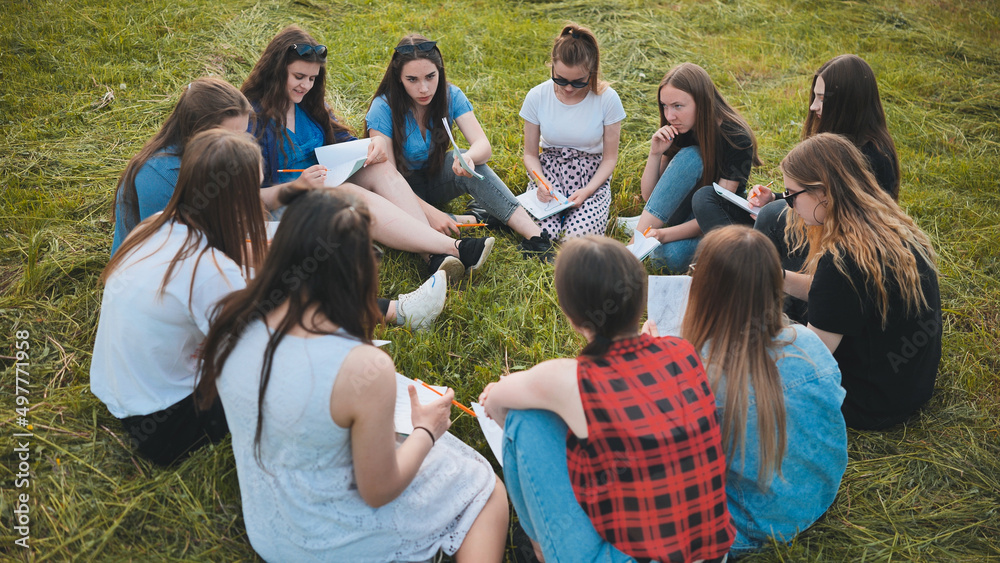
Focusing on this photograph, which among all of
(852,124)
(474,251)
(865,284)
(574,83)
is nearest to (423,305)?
(474,251)

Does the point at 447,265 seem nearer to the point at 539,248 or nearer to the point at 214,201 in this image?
the point at 539,248

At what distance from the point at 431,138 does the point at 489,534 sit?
265cm

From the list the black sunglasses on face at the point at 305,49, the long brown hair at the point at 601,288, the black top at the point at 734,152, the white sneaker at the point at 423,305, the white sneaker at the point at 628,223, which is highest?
the black sunglasses on face at the point at 305,49

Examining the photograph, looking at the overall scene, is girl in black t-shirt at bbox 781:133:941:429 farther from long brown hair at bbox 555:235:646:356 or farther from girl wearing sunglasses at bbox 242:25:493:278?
girl wearing sunglasses at bbox 242:25:493:278

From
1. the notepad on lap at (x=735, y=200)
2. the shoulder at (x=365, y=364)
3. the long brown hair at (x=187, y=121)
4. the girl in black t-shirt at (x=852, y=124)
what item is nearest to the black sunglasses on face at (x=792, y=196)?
the girl in black t-shirt at (x=852, y=124)

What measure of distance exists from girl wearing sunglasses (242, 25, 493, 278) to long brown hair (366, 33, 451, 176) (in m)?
0.26

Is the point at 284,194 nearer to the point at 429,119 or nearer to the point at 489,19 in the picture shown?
the point at 429,119

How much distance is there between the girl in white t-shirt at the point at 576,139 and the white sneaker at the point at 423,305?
1096 millimetres

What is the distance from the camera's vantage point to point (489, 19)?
707 cm

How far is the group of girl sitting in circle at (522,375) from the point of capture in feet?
5.87

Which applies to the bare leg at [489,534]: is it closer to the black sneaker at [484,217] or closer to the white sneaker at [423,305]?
the white sneaker at [423,305]

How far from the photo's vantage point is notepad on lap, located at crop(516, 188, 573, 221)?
4.16 m

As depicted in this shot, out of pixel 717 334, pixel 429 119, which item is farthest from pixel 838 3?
pixel 717 334

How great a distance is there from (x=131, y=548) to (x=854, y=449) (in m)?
2.75
